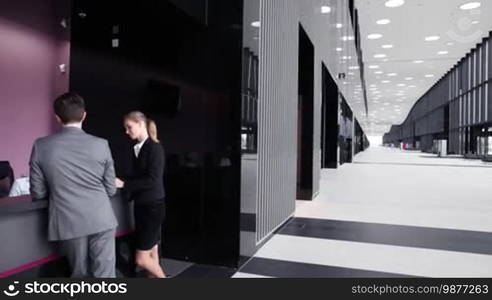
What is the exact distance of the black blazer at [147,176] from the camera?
8.38 feet

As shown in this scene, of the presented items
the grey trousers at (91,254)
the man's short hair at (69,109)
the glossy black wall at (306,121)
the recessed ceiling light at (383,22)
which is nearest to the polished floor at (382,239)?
the glossy black wall at (306,121)

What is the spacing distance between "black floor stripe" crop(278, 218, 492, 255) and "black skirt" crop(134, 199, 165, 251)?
207 cm

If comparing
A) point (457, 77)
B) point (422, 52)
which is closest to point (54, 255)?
point (422, 52)

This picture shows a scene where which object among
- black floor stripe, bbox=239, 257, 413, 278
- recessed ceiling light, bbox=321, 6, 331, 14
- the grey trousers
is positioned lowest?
black floor stripe, bbox=239, 257, 413, 278

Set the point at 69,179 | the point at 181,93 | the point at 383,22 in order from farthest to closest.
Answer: the point at 383,22, the point at 181,93, the point at 69,179

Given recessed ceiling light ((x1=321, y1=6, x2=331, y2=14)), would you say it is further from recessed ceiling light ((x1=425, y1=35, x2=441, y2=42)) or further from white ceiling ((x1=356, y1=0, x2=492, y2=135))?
recessed ceiling light ((x1=425, y1=35, x2=441, y2=42))

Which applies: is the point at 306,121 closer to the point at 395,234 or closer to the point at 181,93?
the point at 395,234

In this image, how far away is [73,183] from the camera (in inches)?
72.1

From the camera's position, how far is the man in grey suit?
1797 mm

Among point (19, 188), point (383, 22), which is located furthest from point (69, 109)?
point (383, 22)

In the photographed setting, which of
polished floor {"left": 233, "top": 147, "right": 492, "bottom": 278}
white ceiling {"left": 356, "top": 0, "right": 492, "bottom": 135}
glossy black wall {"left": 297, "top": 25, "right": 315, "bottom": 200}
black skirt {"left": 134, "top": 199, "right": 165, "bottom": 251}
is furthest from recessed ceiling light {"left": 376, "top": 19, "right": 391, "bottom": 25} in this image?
black skirt {"left": 134, "top": 199, "right": 165, "bottom": 251}

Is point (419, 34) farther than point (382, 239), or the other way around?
point (419, 34)

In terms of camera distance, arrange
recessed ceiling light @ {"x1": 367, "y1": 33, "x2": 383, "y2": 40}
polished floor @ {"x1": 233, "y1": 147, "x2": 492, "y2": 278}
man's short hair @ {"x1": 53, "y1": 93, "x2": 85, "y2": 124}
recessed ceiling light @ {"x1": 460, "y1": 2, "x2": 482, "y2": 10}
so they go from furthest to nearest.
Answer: recessed ceiling light @ {"x1": 367, "y1": 33, "x2": 383, "y2": 40}
recessed ceiling light @ {"x1": 460, "y1": 2, "x2": 482, "y2": 10}
polished floor @ {"x1": 233, "y1": 147, "x2": 492, "y2": 278}
man's short hair @ {"x1": 53, "y1": 93, "x2": 85, "y2": 124}

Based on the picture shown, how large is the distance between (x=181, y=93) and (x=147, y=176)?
1.10m
